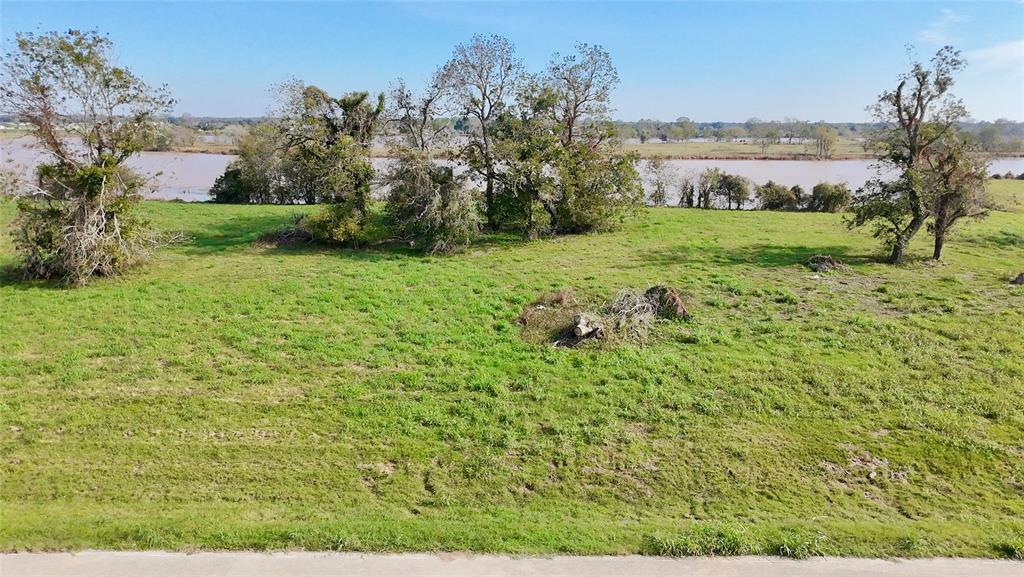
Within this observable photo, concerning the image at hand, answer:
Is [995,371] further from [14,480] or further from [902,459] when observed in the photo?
[14,480]

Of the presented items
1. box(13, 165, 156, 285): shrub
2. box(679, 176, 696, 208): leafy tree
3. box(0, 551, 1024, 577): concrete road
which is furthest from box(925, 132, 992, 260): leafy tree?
box(13, 165, 156, 285): shrub

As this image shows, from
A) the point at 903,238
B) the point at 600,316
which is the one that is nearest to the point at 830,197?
the point at 903,238

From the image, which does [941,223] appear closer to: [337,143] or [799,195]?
[799,195]

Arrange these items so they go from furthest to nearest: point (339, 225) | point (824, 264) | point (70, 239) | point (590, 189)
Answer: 1. point (590, 189)
2. point (339, 225)
3. point (824, 264)
4. point (70, 239)

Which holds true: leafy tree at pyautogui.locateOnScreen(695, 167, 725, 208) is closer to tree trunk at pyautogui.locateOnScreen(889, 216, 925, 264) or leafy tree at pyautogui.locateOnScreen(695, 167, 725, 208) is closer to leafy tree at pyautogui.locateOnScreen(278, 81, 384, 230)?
tree trunk at pyautogui.locateOnScreen(889, 216, 925, 264)

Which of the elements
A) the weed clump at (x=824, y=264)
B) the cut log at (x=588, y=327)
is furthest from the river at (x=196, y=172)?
the cut log at (x=588, y=327)
